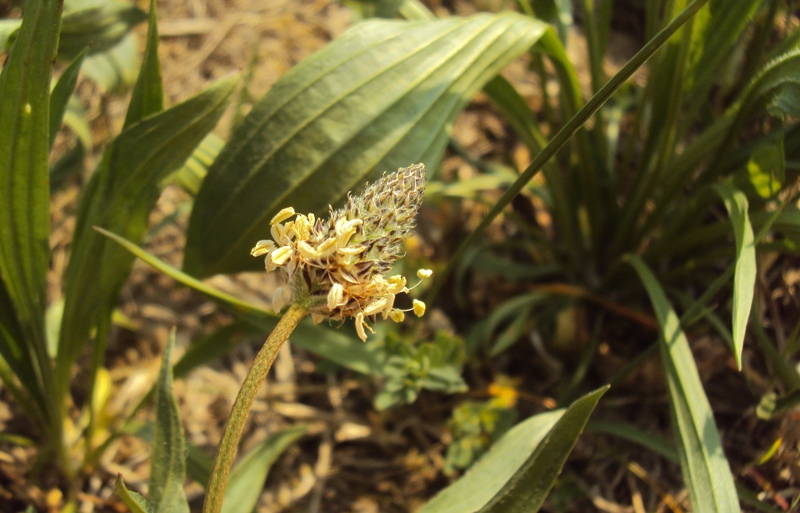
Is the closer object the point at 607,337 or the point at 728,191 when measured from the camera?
the point at 728,191

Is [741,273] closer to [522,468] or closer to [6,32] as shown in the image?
[522,468]

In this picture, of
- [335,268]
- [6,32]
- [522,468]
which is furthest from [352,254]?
[6,32]

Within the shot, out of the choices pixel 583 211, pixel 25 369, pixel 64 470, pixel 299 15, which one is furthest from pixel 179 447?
pixel 299 15

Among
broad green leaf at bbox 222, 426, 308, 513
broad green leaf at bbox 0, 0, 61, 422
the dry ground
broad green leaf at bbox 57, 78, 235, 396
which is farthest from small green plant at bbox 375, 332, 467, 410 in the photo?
broad green leaf at bbox 0, 0, 61, 422

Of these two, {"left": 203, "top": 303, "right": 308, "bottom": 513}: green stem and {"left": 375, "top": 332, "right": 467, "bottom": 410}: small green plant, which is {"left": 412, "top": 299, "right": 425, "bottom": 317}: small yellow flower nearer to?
{"left": 203, "top": 303, "right": 308, "bottom": 513}: green stem

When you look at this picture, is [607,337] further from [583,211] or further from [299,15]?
[299,15]
